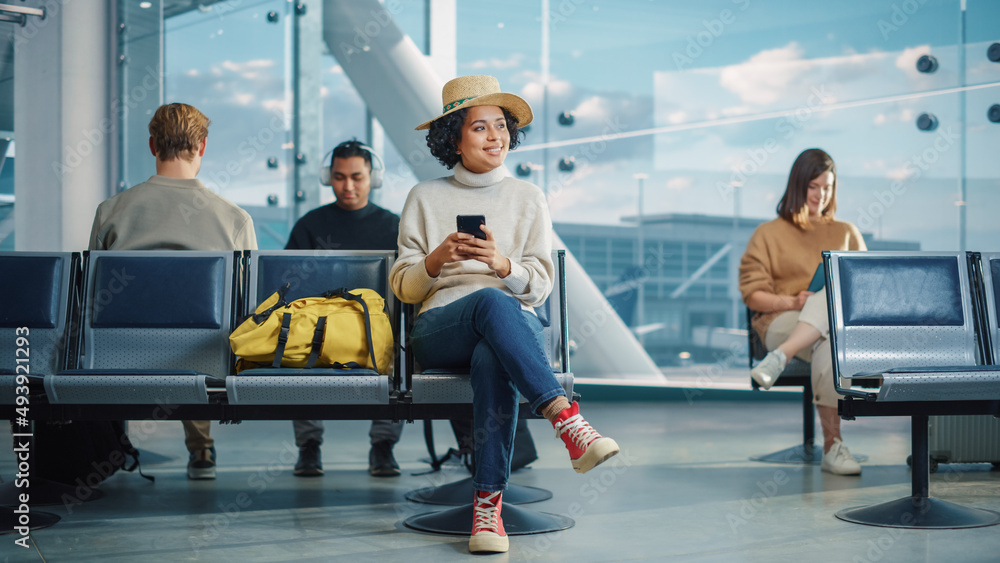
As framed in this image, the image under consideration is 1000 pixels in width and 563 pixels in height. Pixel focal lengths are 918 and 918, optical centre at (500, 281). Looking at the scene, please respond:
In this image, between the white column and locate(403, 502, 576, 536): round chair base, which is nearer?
locate(403, 502, 576, 536): round chair base

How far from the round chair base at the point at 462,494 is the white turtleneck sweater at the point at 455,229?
0.78m

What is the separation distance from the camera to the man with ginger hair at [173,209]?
11.6ft

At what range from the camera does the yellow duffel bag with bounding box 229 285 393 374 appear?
290 cm

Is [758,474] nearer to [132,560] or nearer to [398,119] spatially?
[132,560]

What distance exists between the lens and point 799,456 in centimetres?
439

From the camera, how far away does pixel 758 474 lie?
3.95m

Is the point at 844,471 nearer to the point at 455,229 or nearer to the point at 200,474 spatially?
the point at 455,229

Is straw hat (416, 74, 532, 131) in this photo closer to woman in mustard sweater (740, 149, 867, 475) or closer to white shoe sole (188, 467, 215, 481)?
woman in mustard sweater (740, 149, 867, 475)

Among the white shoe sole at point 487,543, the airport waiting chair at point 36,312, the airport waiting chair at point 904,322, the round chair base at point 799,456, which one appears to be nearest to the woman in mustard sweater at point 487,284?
the white shoe sole at point 487,543

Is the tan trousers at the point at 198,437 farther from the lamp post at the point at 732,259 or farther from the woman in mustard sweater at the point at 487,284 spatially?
the lamp post at the point at 732,259

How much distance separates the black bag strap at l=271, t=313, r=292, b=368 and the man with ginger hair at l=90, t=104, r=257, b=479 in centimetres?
86

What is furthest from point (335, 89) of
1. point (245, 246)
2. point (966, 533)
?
point (966, 533)

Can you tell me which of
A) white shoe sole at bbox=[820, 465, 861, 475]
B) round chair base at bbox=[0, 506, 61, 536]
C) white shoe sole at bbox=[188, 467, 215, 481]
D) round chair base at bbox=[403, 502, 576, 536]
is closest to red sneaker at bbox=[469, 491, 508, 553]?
round chair base at bbox=[403, 502, 576, 536]

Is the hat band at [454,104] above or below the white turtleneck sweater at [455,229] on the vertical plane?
above
